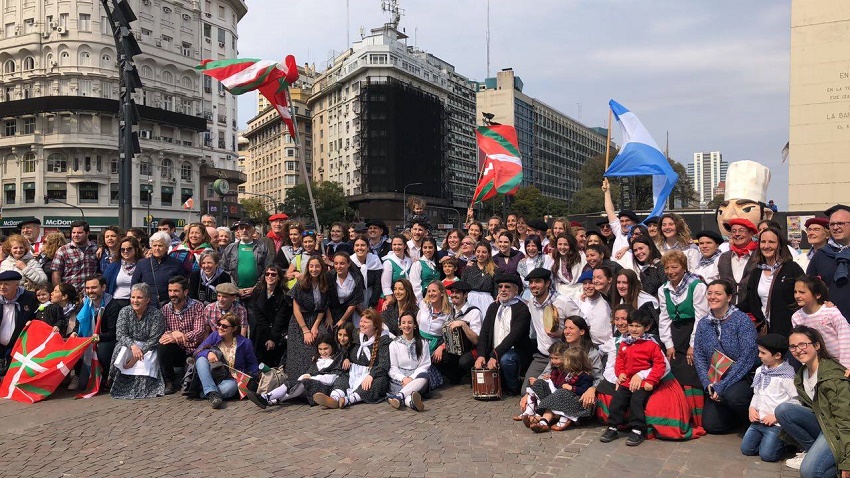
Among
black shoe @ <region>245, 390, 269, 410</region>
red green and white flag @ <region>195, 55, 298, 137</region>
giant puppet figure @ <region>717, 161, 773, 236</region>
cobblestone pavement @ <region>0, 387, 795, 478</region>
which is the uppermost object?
red green and white flag @ <region>195, 55, 298, 137</region>

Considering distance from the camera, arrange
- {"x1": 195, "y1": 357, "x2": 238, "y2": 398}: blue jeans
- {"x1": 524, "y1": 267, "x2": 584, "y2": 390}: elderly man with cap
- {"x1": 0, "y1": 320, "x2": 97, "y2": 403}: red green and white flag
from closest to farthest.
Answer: {"x1": 524, "y1": 267, "x2": 584, "y2": 390}: elderly man with cap → {"x1": 195, "y1": 357, "x2": 238, "y2": 398}: blue jeans → {"x1": 0, "y1": 320, "x2": 97, "y2": 403}: red green and white flag

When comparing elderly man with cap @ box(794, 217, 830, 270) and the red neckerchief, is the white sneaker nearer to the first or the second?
elderly man with cap @ box(794, 217, 830, 270)

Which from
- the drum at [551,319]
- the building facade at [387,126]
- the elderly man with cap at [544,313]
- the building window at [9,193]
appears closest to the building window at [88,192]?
the building window at [9,193]

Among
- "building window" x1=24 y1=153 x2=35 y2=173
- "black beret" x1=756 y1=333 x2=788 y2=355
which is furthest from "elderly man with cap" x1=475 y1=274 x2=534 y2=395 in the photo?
"building window" x1=24 y1=153 x2=35 y2=173

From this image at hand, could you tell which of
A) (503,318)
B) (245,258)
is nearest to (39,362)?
(245,258)

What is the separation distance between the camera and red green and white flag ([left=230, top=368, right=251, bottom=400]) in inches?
316

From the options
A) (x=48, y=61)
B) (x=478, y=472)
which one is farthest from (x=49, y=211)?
(x=478, y=472)

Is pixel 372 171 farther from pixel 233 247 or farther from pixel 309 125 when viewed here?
pixel 233 247

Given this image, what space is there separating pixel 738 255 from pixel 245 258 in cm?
679

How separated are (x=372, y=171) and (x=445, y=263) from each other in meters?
83.4

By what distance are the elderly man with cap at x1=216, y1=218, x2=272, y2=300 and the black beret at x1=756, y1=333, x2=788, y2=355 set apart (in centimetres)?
678

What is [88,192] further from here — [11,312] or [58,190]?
[11,312]

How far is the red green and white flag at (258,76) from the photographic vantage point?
11172 millimetres

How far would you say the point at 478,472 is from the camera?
556 centimetres
